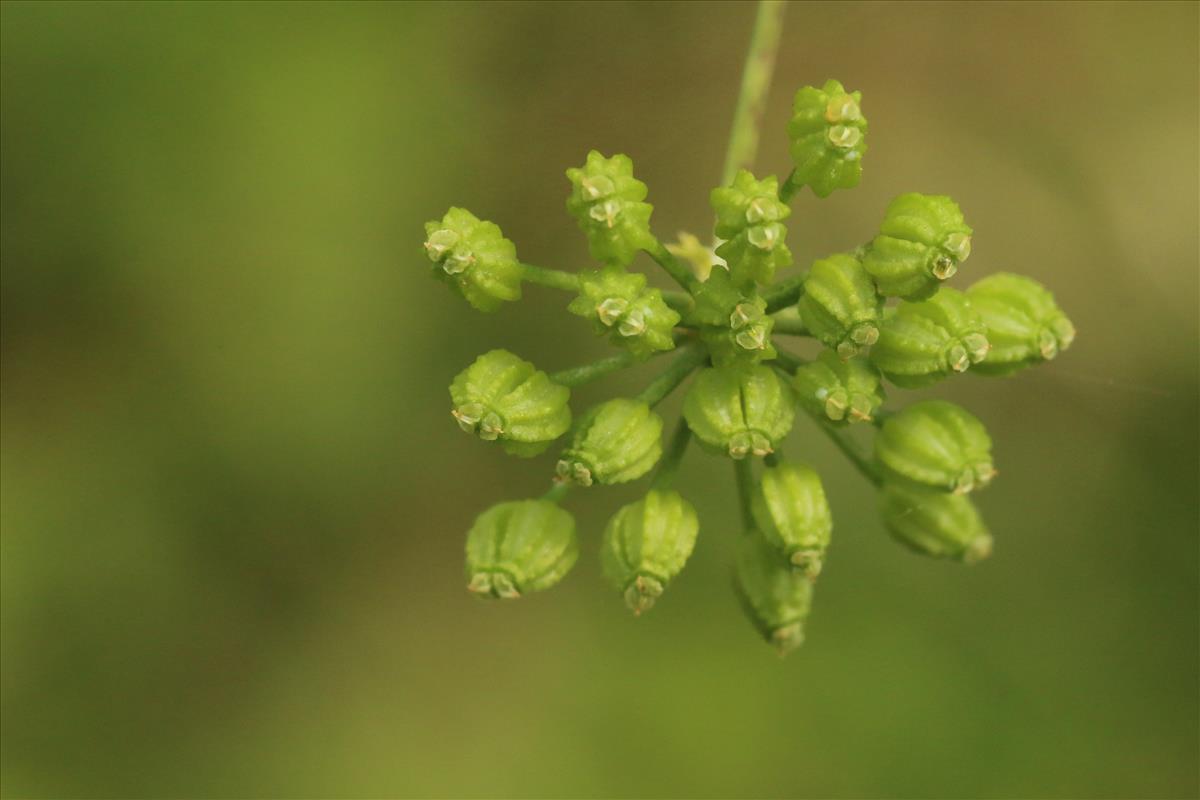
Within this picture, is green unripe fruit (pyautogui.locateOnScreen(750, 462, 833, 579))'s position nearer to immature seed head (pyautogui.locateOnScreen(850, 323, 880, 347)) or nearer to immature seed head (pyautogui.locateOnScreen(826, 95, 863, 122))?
immature seed head (pyautogui.locateOnScreen(850, 323, 880, 347))

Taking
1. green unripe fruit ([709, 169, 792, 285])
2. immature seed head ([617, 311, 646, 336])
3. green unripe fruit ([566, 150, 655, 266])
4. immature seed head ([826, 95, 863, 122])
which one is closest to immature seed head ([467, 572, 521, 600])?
immature seed head ([617, 311, 646, 336])

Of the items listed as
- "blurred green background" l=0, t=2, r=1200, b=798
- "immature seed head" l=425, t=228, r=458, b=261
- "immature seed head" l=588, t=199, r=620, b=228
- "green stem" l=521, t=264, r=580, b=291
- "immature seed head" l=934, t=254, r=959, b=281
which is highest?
"immature seed head" l=588, t=199, r=620, b=228

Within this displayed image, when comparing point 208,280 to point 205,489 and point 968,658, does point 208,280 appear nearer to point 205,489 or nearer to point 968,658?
point 205,489

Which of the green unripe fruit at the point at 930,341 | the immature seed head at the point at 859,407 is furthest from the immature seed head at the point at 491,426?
the green unripe fruit at the point at 930,341

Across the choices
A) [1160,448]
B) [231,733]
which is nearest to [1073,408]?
[1160,448]

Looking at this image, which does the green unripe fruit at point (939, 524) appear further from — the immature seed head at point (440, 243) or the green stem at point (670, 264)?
the immature seed head at point (440, 243)

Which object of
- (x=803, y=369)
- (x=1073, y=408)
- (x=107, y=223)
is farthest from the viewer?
(x=1073, y=408)

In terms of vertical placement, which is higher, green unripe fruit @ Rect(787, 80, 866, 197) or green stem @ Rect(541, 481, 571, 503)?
green unripe fruit @ Rect(787, 80, 866, 197)
